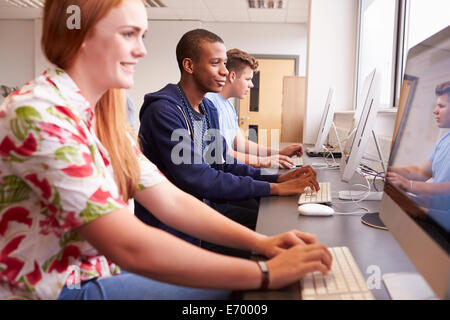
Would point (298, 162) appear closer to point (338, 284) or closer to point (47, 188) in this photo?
point (338, 284)

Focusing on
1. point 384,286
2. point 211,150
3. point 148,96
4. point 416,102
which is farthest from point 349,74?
point 384,286

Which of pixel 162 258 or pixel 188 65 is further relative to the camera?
pixel 188 65

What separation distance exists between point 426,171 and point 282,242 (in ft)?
0.99

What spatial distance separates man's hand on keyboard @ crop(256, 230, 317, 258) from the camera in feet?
2.79

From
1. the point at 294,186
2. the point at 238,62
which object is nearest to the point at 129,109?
the point at 294,186

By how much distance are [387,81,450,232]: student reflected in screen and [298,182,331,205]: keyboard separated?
54 cm

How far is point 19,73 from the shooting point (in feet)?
23.4

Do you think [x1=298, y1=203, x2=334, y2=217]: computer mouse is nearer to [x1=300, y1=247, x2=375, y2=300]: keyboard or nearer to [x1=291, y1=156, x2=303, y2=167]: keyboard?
[x1=300, y1=247, x2=375, y2=300]: keyboard

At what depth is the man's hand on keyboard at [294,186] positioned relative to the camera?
1.56 m

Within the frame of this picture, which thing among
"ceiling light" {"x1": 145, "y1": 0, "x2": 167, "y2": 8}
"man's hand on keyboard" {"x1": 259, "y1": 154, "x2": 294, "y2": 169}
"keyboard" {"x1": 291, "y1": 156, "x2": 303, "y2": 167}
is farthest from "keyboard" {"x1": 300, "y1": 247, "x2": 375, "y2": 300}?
"ceiling light" {"x1": 145, "y1": 0, "x2": 167, "y2": 8}

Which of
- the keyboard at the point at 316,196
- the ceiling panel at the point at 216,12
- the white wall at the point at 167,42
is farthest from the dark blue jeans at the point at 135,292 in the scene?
the white wall at the point at 167,42

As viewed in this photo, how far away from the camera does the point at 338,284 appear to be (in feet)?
2.35

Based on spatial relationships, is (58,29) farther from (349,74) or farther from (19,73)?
(19,73)
